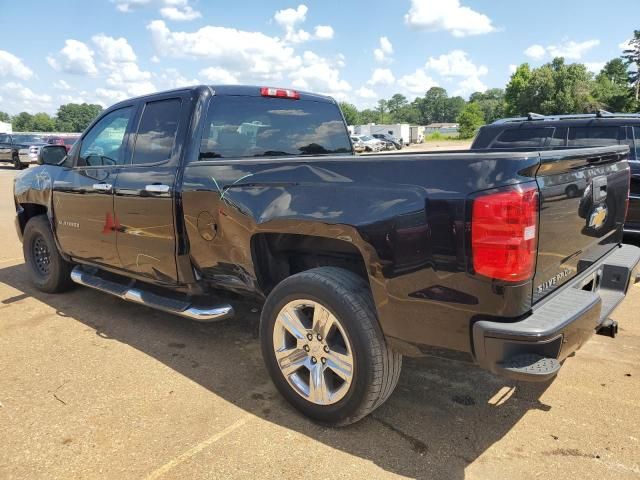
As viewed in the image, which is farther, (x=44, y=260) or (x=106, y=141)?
(x=44, y=260)

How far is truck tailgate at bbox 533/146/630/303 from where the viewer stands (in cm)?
Answer: 229

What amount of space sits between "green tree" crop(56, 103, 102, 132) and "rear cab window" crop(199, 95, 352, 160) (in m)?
150

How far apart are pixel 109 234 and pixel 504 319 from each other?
10.5 ft

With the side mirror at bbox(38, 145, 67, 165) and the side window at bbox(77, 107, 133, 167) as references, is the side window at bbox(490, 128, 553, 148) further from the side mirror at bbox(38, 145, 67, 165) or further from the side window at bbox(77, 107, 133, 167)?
the side mirror at bbox(38, 145, 67, 165)

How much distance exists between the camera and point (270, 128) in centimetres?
407

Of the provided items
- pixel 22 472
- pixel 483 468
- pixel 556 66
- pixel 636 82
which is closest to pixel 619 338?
pixel 483 468

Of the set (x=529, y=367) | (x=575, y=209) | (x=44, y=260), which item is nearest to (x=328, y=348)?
(x=529, y=367)

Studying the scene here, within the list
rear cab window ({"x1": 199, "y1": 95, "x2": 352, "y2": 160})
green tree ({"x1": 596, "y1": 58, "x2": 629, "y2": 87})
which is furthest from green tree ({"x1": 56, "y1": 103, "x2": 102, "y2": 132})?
rear cab window ({"x1": 199, "y1": 95, "x2": 352, "y2": 160})

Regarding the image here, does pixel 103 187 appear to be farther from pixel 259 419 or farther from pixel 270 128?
pixel 259 419

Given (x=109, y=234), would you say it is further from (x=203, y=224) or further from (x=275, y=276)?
(x=275, y=276)

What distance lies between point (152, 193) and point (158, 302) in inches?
32.0

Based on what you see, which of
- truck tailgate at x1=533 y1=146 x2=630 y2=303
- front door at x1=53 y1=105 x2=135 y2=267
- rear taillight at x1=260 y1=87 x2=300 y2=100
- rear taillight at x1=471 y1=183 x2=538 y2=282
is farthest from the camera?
front door at x1=53 y1=105 x2=135 y2=267

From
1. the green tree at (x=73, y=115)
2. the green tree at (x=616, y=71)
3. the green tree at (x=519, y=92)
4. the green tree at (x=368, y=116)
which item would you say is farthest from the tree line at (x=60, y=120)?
the green tree at (x=616, y=71)

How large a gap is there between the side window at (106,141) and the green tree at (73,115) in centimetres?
14910
